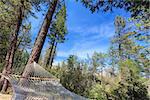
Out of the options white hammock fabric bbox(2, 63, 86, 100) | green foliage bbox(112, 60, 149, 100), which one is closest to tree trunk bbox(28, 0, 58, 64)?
white hammock fabric bbox(2, 63, 86, 100)

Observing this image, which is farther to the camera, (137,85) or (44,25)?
(137,85)

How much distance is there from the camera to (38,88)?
698cm

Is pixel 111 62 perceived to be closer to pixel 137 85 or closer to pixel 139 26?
pixel 137 85

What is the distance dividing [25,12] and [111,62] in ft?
67.5

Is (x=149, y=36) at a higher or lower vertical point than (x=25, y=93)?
higher

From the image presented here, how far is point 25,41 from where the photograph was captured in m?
30.5

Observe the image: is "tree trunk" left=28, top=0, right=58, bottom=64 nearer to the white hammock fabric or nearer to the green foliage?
the white hammock fabric

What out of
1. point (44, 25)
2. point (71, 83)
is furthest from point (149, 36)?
point (71, 83)

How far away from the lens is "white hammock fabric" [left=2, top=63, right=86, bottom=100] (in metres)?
6.38

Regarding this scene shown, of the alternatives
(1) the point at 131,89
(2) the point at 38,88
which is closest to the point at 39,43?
(2) the point at 38,88

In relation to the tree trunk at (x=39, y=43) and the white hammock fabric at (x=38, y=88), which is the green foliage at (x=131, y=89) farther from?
the white hammock fabric at (x=38, y=88)

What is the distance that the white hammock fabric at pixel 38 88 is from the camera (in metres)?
6.38

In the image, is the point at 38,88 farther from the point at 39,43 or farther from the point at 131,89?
the point at 131,89

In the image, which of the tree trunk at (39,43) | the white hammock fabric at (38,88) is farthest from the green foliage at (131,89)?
the white hammock fabric at (38,88)
